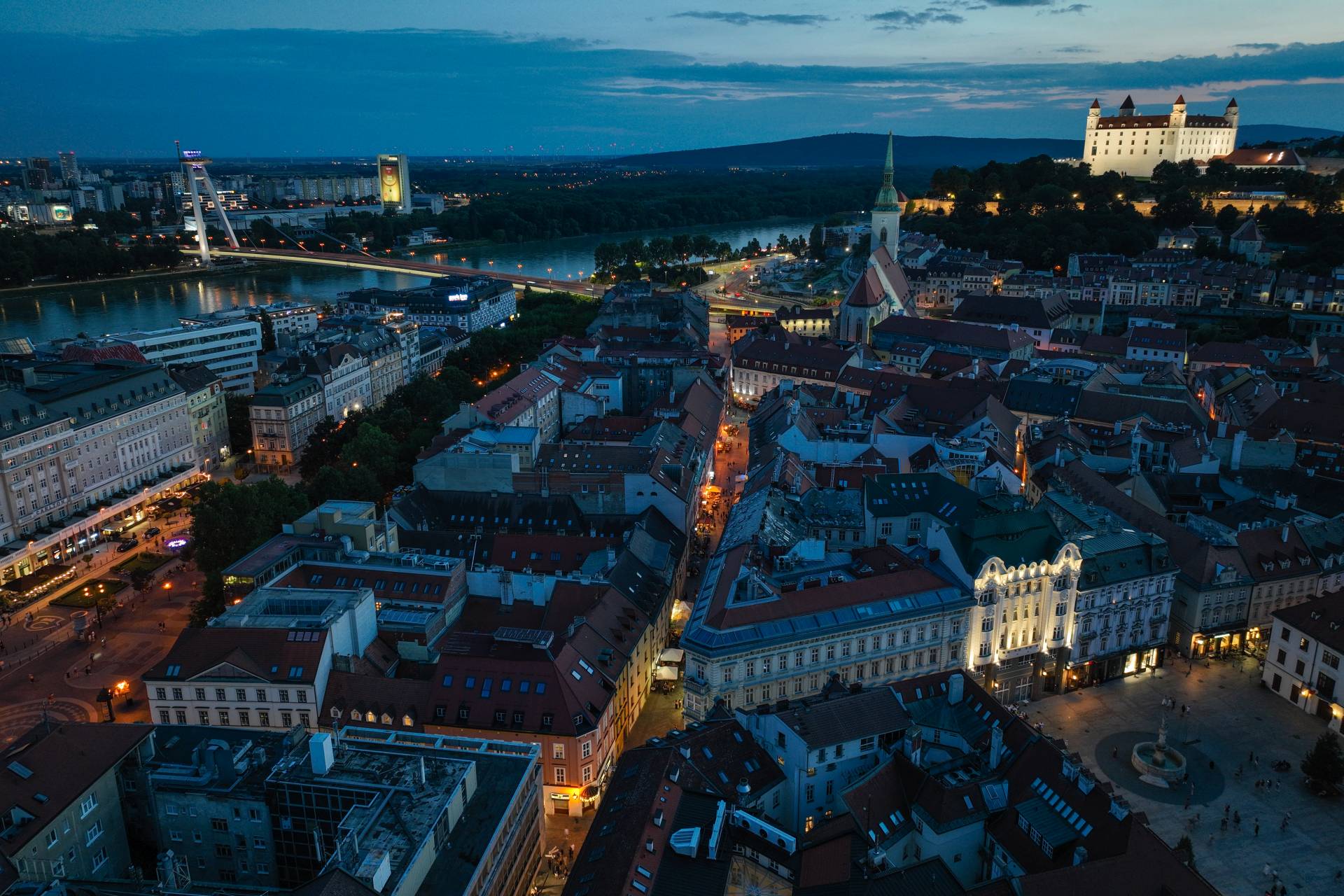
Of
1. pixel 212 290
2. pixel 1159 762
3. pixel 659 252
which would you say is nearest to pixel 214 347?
pixel 212 290

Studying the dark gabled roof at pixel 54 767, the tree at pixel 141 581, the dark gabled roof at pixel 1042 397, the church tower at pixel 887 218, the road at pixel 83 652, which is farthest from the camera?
the church tower at pixel 887 218

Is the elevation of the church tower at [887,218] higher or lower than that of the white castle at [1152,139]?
lower

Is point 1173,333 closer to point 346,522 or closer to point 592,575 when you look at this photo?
point 592,575

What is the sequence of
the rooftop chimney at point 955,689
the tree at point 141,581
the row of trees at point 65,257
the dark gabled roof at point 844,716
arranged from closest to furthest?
the dark gabled roof at point 844,716 < the rooftop chimney at point 955,689 < the tree at point 141,581 < the row of trees at point 65,257

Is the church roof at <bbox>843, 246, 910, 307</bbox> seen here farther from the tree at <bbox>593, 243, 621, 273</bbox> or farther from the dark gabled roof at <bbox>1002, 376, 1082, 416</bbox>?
the tree at <bbox>593, 243, 621, 273</bbox>

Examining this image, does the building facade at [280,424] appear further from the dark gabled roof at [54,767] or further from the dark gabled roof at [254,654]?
the dark gabled roof at [54,767]

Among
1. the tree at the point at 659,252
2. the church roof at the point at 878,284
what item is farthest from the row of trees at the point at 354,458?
the tree at the point at 659,252

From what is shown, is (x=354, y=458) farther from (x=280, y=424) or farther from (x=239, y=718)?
(x=239, y=718)

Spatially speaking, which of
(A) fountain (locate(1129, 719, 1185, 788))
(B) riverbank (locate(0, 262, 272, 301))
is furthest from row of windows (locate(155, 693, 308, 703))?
(B) riverbank (locate(0, 262, 272, 301))

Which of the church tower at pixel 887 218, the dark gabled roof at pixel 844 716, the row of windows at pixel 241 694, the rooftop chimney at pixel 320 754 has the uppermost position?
the church tower at pixel 887 218
